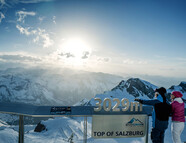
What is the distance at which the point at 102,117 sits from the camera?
556cm

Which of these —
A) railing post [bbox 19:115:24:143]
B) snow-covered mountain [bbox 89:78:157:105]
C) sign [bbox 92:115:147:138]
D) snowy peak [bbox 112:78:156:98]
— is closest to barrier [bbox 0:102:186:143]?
railing post [bbox 19:115:24:143]

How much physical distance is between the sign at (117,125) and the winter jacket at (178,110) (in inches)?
43.3

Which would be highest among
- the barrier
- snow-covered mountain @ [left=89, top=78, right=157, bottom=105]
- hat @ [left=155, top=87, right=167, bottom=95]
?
hat @ [left=155, top=87, right=167, bottom=95]

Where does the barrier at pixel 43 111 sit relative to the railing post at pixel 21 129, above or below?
above

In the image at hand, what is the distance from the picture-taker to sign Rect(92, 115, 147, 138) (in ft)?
18.3

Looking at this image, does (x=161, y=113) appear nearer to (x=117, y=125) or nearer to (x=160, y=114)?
(x=160, y=114)

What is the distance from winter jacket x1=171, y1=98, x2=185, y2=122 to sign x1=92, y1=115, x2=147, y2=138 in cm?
110

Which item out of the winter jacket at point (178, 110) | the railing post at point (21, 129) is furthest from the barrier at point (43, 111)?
the winter jacket at point (178, 110)

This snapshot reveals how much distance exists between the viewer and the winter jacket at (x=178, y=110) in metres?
5.06

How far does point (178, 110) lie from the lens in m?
5.08

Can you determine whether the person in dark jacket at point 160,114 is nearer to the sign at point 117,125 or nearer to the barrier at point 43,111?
the sign at point 117,125

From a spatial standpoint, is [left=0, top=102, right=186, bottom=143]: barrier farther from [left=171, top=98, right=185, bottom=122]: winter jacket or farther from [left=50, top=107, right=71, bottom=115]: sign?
[left=171, top=98, right=185, bottom=122]: winter jacket

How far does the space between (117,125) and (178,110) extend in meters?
2.22

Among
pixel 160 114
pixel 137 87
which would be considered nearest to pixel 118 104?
pixel 160 114
